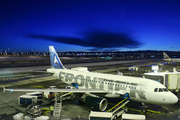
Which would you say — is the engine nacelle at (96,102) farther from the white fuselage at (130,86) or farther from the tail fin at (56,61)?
the tail fin at (56,61)

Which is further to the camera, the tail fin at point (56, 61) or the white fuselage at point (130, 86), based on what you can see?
the tail fin at point (56, 61)

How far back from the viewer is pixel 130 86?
16.8 metres

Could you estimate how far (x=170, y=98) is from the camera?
14.9 m

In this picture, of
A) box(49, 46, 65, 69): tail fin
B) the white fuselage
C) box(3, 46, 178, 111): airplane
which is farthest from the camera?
box(49, 46, 65, 69): tail fin

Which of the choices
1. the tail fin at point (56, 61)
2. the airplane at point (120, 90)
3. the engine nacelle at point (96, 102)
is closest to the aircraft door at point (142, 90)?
the airplane at point (120, 90)

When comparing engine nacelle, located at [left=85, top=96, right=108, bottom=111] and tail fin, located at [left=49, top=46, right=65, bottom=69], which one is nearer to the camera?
engine nacelle, located at [left=85, top=96, right=108, bottom=111]

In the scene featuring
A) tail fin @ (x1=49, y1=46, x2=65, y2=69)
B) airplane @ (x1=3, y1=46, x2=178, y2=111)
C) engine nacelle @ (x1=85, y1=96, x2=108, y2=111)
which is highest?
tail fin @ (x1=49, y1=46, x2=65, y2=69)

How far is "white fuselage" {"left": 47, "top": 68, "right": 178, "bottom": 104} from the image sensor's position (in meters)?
15.2

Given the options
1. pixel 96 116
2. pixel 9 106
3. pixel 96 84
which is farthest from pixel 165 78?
pixel 9 106

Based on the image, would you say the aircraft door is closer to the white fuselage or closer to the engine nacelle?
the white fuselage

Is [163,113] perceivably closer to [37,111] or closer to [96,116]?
[96,116]

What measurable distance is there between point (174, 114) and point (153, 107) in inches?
118

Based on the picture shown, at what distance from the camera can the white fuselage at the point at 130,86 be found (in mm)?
15227

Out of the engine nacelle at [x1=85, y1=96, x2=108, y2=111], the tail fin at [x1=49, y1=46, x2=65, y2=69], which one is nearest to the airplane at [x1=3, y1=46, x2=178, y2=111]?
the engine nacelle at [x1=85, y1=96, x2=108, y2=111]
